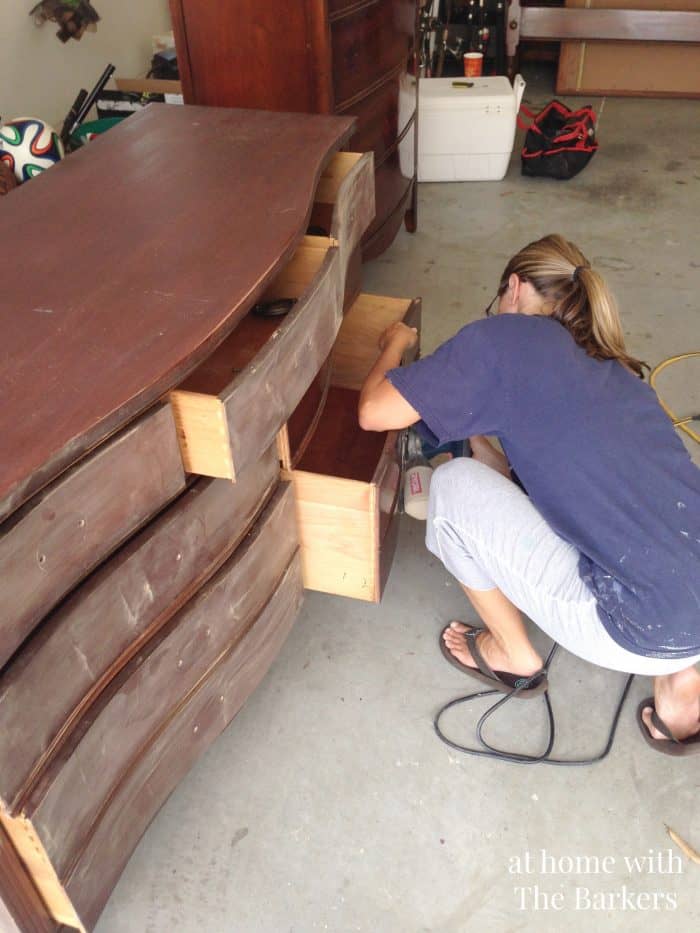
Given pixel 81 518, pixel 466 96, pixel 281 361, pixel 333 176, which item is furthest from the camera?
pixel 466 96


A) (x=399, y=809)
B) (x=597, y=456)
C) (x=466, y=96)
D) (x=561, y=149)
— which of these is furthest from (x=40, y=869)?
(x=561, y=149)

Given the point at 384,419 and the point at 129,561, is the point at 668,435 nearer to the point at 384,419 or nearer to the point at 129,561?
the point at 384,419

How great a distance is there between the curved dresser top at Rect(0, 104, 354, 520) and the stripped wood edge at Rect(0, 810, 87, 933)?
15.1 inches

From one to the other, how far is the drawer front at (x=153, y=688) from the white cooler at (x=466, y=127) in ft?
8.02

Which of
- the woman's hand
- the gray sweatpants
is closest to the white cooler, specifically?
the woman's hand

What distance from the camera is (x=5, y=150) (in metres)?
1.73

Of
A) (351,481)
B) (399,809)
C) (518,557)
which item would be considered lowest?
(399,809)

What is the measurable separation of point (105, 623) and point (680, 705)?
0.99 m

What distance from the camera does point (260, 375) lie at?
95 cm

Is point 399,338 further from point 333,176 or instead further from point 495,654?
point 495,654

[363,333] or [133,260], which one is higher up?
[133,260]

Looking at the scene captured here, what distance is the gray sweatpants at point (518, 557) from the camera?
1.21 metres

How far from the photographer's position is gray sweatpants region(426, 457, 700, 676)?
3.96 ft

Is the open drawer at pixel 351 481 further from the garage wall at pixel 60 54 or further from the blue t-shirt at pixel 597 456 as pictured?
the garage wall at pixel 60 54
